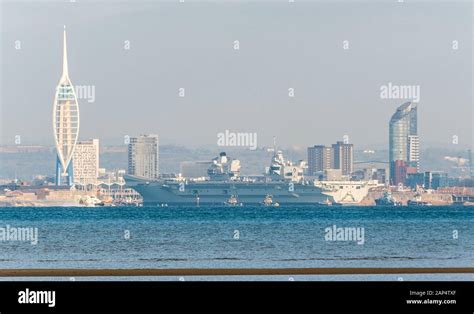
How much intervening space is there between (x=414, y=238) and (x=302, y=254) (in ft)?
52.5

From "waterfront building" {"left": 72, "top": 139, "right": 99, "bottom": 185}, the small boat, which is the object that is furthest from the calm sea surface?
"waterfront building" {"left": 72, "top": 139, "right": 99, "bottom": 185}

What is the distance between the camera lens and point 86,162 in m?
140

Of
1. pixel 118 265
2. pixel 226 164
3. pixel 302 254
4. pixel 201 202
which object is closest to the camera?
pixel 118 265

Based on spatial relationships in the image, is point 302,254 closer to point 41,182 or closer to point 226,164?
point 226,164

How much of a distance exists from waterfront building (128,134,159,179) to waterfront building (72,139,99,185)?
6.56 meters

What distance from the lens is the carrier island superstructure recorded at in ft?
385

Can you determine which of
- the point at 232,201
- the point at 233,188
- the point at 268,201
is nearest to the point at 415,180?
the point at 268,201

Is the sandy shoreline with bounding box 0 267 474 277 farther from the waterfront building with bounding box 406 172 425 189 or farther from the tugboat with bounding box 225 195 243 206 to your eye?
the waterfront building with bounding box 406 172 425 189

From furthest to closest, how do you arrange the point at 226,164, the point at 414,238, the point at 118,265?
the point at 226,164
the point at 414,238
the point at 118,265

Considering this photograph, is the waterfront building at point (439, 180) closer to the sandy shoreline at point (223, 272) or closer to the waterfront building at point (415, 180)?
the waterfront building at point (415, 180)
